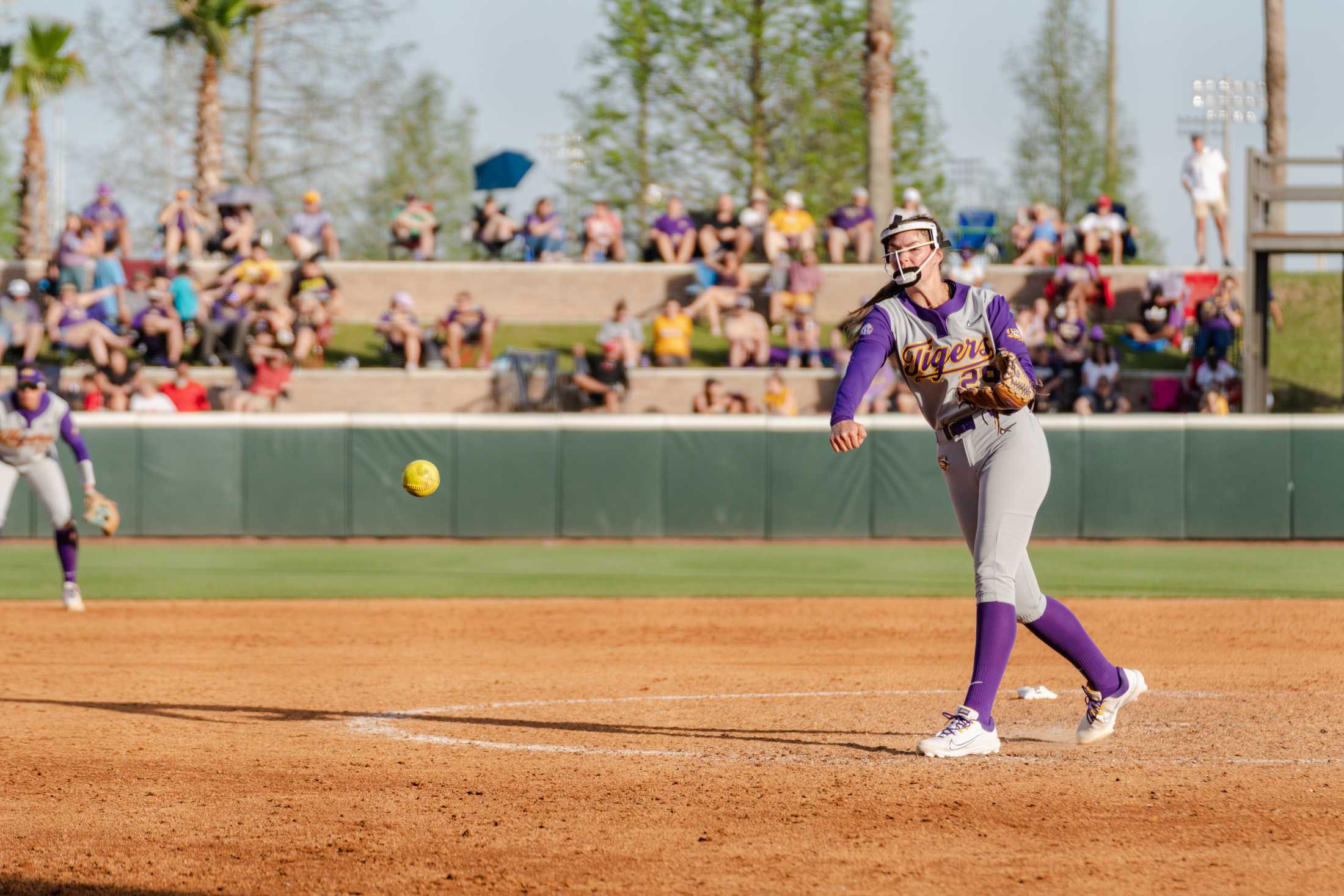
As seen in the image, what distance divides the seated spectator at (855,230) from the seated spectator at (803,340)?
3077 millimetres

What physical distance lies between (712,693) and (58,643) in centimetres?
491

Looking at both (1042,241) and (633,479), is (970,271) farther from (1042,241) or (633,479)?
(633,479)

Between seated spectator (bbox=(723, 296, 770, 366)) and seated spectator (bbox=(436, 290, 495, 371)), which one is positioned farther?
seated spectator (bbox=(436, 290, 495, 371))

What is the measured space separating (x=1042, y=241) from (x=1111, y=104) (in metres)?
24.0

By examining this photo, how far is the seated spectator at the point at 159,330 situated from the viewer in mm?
21391

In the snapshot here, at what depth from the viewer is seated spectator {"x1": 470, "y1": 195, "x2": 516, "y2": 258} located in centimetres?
2588

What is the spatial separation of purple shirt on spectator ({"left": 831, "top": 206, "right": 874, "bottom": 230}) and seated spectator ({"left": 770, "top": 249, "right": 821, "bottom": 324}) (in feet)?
7.24

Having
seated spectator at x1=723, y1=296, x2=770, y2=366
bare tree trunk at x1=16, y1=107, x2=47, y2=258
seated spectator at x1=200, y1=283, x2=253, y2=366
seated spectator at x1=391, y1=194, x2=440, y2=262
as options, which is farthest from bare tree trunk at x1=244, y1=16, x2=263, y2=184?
seated spectator at x1=723, y1=296, x2=770, y2=366

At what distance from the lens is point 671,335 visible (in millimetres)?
22031

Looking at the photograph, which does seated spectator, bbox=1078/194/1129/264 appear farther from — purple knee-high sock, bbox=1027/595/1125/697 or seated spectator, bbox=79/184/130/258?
purple knee-high sock, bbox=1027/595/1125/697

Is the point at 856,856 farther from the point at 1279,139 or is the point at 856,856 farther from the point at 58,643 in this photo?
the point at 1279,139

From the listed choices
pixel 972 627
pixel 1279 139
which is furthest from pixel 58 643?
pixel 1279 139

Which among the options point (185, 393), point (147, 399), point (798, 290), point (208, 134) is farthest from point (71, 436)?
point (208, 134)

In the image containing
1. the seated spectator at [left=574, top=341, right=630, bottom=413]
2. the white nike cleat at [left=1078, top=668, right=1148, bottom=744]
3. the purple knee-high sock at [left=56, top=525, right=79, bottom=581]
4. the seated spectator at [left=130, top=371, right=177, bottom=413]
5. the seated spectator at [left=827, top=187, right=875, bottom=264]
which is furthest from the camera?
the seated spectator at [left=827, top=187, right=875, bottom=264]
